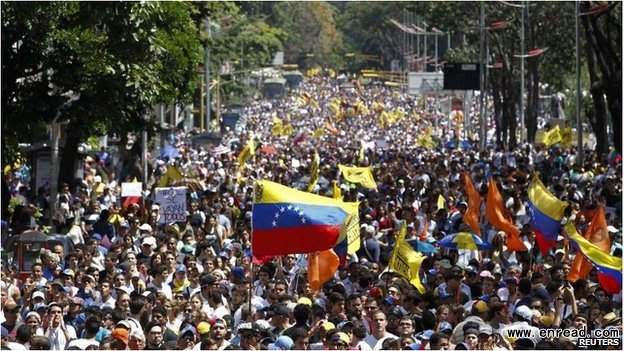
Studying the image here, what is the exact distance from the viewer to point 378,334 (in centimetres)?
1306

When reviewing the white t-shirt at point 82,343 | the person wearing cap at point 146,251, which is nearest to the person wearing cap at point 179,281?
the person wearing cap at point 146,251

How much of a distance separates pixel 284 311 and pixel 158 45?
10.0 meters

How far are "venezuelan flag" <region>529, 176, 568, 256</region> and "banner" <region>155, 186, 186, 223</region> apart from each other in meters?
5.09

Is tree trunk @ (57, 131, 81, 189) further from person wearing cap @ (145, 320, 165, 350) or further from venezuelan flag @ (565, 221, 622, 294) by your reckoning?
person wearing cap @ (145, 320, 165, 350)

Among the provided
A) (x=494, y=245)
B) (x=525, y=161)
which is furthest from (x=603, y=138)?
(x=494, y=245)

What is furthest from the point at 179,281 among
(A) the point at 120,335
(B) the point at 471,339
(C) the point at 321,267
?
(B) the point at 471,339

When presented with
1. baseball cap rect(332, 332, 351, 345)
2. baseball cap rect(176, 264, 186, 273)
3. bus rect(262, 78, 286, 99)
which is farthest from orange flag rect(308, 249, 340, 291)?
bus rect(262, 78, 286, 99)

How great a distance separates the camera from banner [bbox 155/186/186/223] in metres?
22.8

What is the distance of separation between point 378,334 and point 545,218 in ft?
19.6

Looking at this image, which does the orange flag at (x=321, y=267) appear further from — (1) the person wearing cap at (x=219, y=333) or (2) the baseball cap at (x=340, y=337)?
(2) the baseball cap at (x=340, y=337)

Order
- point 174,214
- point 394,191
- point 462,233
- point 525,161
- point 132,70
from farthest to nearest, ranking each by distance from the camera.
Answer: point 525,161, point 394,191, point 132,70, point 174,214, point 462,233

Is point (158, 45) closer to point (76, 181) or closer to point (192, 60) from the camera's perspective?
point (192, 60)

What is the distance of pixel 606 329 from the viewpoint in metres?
13.4

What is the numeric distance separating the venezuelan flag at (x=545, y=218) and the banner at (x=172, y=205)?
509 centimetres
